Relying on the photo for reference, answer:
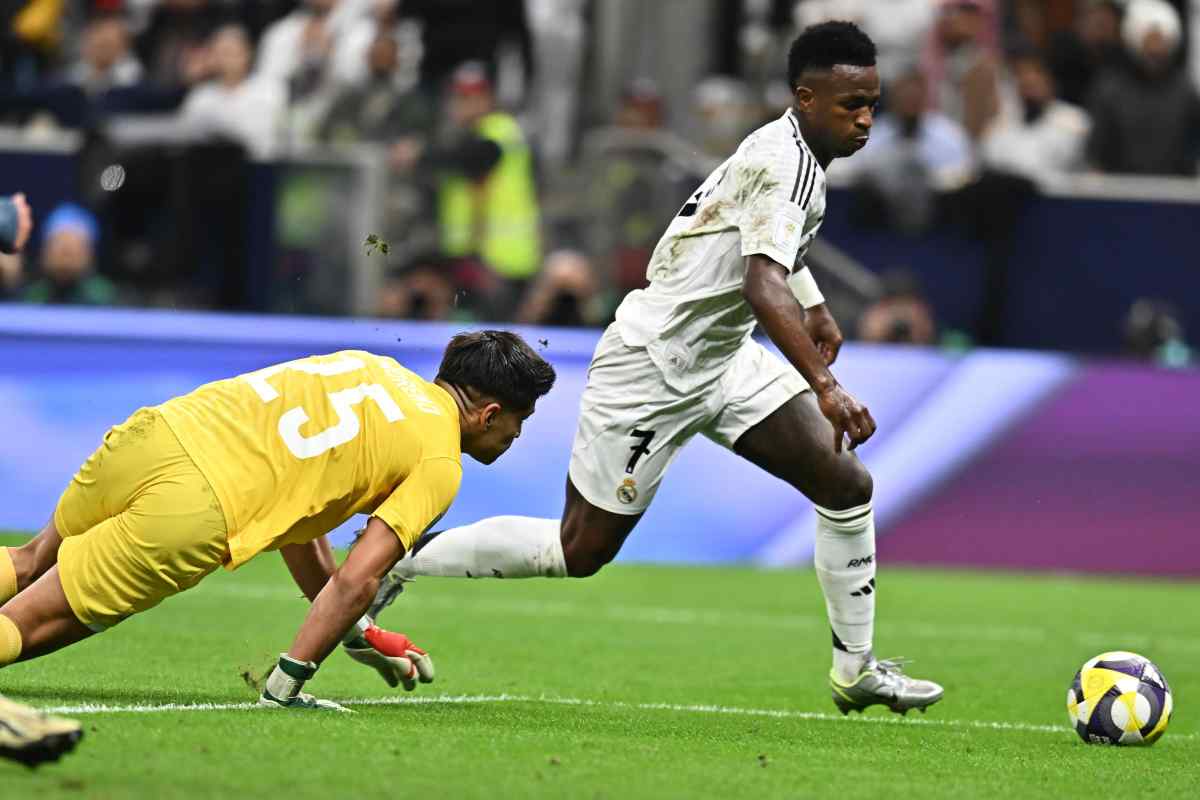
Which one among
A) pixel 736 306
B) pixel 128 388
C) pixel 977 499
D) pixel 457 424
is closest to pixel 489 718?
pixel 457 424

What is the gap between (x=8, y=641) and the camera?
6176mm

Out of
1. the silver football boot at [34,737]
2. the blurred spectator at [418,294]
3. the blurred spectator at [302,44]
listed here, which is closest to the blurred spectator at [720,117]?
the blurred spectator at [418,294]

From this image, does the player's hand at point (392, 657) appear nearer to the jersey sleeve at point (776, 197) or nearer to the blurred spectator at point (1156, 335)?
the jersey sleeve at point (776, 197)

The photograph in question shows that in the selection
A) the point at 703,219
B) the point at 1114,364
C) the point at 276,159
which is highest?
the point at 703,219

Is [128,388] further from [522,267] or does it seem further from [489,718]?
[489,718]

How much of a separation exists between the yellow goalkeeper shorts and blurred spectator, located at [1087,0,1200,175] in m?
11.0

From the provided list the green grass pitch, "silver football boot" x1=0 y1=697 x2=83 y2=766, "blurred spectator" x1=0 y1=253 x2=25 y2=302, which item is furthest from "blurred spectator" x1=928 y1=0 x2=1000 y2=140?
"silver football boot" x1=0 y1=697 x2=83 y2=766

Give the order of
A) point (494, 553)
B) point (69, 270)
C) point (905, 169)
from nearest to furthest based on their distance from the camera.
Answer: point (494, 553) → point (69, 270) → point (905, 169)

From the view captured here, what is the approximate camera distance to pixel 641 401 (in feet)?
25.3

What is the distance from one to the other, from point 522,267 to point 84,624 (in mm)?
9187

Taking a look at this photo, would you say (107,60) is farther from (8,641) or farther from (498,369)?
(8,641)

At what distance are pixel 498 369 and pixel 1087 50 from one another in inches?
449

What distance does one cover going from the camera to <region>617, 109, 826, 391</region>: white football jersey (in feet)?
23.9

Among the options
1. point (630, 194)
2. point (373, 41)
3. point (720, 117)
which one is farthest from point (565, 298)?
point (373, 41)
